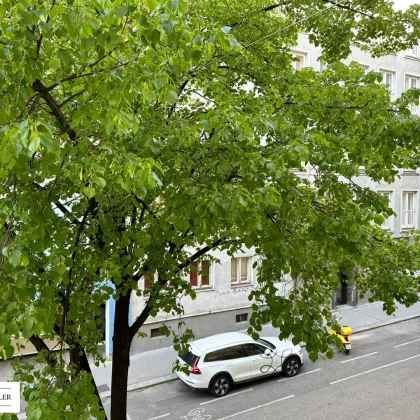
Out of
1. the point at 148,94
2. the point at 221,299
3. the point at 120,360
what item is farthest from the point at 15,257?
the point at 221,299

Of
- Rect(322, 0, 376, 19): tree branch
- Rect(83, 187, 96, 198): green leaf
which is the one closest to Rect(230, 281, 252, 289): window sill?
Rect(322, 0, 376, 19): tree branch

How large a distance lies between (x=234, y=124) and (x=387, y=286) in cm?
454

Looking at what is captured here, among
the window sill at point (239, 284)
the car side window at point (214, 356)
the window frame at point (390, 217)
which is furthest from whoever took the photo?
the window frame at point (390, 217)

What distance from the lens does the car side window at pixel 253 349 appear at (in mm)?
11547

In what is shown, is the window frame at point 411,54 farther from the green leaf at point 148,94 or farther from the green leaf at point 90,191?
the green leaf at point 90,191

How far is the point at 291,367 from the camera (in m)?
12.2

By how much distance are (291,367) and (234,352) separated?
2.07 m

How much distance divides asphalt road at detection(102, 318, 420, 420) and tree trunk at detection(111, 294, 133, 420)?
15.5 ft

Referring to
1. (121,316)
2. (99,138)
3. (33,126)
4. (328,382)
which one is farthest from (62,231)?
(328,382)

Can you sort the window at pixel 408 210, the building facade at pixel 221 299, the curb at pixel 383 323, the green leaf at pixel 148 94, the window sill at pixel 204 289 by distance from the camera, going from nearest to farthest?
the green leaf at pixel 148 94 < the building facade at pixel 221 299 < the window sill at pixel 204 289 < the curb at pixel 383 323 < the window at pixel 408 210

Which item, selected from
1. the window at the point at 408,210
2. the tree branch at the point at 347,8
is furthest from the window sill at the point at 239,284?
the tree branch at the point at 347,8

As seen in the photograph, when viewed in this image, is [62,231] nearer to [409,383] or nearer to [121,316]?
[121,316]

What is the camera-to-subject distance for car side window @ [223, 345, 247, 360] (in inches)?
441

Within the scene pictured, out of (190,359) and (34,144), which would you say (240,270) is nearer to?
(190,359)
